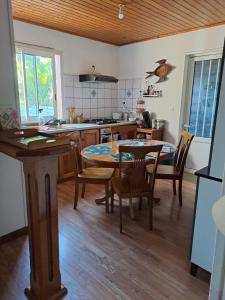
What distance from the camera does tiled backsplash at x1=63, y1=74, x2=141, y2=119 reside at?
13.4 feet

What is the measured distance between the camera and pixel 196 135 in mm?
3965

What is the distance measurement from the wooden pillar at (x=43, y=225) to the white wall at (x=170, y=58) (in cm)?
314

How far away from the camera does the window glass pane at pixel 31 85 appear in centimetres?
351

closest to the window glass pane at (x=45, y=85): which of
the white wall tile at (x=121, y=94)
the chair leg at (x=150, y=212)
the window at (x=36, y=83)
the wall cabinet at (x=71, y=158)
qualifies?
the window at (x=36, y=83)

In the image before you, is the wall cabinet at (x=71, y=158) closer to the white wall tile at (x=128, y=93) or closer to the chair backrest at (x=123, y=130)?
the chair backrest at (x=123, y=130)

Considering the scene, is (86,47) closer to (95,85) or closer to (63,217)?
(95,85)

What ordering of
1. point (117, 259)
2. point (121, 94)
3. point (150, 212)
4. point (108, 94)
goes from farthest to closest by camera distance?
1. point (121, 94)
2. point (108, 94)
3. point (150, 212)
4. point (117, 259)

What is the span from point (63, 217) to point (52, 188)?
128cm

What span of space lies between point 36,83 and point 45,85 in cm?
18

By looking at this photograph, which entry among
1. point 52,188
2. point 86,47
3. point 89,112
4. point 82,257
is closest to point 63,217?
point 82,257

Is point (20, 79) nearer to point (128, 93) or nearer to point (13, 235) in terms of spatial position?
point (128, 93)

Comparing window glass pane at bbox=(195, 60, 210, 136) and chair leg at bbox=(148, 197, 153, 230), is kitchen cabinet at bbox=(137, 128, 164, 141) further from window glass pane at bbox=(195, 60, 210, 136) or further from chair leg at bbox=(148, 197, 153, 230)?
chair leg at bbox=(148, 197, 153, 230)

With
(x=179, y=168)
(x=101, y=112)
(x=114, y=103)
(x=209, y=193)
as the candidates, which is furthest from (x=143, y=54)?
(x=209, y=193)

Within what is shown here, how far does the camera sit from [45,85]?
379 cm
